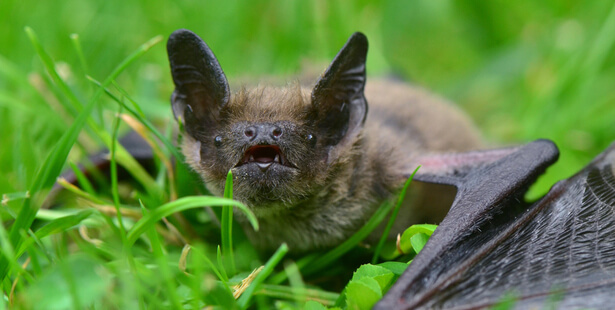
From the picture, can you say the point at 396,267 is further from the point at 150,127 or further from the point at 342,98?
the point at 150,127

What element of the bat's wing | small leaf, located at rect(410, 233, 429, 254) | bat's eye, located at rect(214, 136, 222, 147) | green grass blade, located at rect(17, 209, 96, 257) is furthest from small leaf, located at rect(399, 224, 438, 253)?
green grass blade, located at rect(17, 209, 96, 257)

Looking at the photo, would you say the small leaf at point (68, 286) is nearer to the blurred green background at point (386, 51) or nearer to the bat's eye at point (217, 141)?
the bat's eye at point (217, 141)

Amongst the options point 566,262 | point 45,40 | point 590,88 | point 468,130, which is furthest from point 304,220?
point 45,40

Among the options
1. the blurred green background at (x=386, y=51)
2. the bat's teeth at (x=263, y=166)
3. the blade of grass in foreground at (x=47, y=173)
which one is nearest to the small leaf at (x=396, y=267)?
the bat's teeth at (x=263, y=166)

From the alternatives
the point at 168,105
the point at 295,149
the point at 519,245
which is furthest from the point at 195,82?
the point at 168,105

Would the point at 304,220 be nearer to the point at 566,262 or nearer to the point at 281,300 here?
the point at 281,300

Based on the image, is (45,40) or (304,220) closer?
(304,220)
